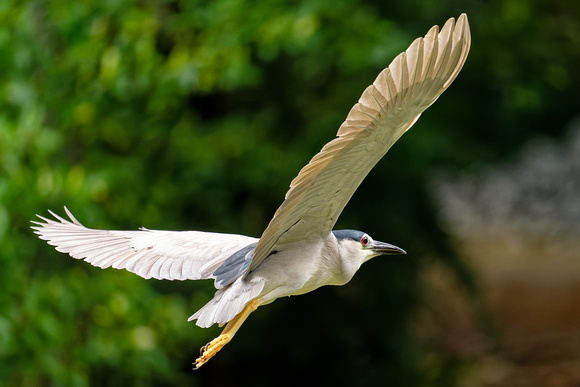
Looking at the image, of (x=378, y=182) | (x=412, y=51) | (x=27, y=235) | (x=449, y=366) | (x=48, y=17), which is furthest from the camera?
(x=449, y=366)

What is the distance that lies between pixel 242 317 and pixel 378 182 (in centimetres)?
412

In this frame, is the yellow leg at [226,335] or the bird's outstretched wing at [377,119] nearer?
the bird's outstretched wing at [377,119]

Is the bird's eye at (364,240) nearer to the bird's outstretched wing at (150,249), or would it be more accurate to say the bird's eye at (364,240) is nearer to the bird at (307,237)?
the bird at (307,237)

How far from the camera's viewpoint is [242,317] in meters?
2.76

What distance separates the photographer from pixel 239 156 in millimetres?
6438

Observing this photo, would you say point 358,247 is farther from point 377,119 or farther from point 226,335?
point 377,119

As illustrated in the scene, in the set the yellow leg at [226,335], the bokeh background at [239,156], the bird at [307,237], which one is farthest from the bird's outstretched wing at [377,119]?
the bokeh background at [239,156]

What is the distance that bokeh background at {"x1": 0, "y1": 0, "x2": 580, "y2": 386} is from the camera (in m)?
5.38

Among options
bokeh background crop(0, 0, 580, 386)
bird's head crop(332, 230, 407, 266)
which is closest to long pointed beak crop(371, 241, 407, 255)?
bird's head crop(332, 230, 407, 266)

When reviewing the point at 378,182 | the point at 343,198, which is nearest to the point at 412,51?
the point at 343,198

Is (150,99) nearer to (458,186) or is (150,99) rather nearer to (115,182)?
(115,182)

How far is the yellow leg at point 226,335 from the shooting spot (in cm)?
259

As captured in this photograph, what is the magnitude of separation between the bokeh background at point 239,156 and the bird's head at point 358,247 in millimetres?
2401

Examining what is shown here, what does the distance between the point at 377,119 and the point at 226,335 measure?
86 centimetres
